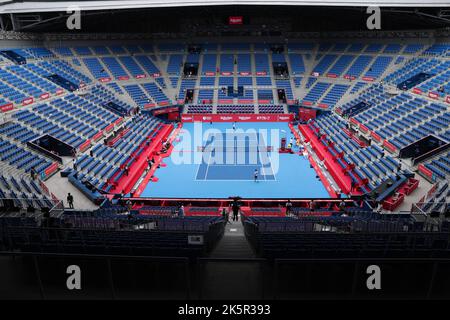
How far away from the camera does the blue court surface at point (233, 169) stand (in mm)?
23438

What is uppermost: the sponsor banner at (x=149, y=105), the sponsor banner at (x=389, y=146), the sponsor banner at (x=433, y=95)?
the sponsor banner at (x=149, y=105)

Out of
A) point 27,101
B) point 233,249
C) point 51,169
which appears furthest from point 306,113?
point 233,249

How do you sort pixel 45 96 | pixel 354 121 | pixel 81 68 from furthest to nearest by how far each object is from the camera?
pixel 81 68
pixel 354 121
pixel 45 96

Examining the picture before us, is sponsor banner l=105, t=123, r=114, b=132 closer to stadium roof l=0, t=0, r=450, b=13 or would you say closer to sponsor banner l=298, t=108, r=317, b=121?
stadium roof l=0, t=0, r=450, b=13

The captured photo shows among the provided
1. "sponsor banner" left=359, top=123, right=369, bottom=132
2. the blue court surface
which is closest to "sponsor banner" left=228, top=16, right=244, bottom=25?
the blue court surface

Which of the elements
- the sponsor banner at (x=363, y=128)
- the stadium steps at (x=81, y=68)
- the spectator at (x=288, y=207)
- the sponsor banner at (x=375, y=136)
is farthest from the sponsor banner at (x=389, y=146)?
the stadium steps at (x=81, y=68)

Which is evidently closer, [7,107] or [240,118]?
[7,107]

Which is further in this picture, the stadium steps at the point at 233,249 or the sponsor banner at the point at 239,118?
the sponsor banner at the point at 239,118

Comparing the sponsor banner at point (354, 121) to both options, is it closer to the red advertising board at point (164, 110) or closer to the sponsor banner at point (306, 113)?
the sponsor banner at point (306, 113)

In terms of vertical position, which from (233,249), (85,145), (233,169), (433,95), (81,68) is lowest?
(233,249)

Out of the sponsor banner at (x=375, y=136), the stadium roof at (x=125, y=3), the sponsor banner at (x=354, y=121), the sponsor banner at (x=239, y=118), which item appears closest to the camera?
the sponsor banner at (x=375, y=136)

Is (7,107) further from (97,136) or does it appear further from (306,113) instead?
(306,113)

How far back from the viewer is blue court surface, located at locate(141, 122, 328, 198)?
23438mm

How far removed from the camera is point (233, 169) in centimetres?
2766
